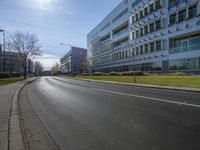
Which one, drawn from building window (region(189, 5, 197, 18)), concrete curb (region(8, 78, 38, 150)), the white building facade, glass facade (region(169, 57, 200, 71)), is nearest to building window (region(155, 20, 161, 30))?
the white building facade

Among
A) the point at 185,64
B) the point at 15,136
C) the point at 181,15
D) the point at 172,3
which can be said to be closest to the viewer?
the point at 15,136

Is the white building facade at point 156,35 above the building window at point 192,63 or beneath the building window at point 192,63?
above

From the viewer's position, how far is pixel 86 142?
15.6 ft

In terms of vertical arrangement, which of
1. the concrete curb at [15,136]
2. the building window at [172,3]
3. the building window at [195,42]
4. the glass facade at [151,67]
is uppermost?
the building window at [172,3]

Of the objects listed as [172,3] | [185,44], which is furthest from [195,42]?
[172,3]

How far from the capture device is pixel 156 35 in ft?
149

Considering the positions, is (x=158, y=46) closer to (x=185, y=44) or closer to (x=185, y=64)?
(x=185, y=44)

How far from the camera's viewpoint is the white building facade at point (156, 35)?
3679 centimetres

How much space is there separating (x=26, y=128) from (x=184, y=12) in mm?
38857

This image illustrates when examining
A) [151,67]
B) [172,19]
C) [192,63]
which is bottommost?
[151,67]

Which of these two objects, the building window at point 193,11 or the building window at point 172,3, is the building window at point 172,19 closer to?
A: the building window at point 172,3

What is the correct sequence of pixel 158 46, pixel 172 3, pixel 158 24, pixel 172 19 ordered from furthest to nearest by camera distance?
pixel 158 46
pixel 158 24
pixel 172 19
pixel 172 3

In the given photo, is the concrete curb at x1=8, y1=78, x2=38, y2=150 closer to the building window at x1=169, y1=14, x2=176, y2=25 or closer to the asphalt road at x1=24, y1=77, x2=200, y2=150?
the asphalt road at x1=24, y1=77, x2=200, y2=150

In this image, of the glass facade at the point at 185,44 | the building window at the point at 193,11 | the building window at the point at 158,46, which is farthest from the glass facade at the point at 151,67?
the building window at the point at 193,11
